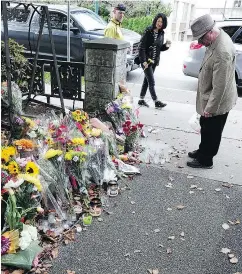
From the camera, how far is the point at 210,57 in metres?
3.55

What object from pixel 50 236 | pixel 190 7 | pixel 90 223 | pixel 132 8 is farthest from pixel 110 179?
pixel 190 7

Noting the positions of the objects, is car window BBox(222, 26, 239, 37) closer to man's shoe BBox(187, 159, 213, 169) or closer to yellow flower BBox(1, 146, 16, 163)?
Result: man's shoe BBox(187, 159, 213, 169)

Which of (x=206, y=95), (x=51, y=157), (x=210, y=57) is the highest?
(x=210, y=57)

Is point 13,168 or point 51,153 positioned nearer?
point 13,168

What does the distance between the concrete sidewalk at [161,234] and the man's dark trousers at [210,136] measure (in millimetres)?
444

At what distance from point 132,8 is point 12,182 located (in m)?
19.7

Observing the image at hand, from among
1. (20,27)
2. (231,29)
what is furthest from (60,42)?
(231,29)

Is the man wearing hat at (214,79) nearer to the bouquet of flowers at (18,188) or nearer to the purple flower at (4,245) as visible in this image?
the bouquet of flowers at (18,188)

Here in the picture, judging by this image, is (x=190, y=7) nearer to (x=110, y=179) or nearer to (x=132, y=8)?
(x=132, y=8)

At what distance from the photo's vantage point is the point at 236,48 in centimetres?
802

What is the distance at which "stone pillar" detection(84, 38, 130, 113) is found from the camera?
186 inches

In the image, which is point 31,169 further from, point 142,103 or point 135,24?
point 135,24

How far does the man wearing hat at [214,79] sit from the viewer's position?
3.46m

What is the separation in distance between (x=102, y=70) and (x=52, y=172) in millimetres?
2263
